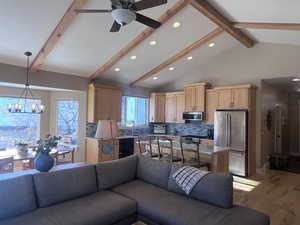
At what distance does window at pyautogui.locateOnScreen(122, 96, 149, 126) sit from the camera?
7383mm

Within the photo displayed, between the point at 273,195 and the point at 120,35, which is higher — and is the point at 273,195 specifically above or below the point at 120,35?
below

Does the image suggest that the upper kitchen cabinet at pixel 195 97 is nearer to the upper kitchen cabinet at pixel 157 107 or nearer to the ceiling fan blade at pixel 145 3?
the upper kitchen cabinet at pixel 157 107

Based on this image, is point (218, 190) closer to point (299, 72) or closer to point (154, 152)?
point (154, 152)

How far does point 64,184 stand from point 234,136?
4493 millimetres

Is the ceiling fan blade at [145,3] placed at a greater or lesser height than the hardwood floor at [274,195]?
greater

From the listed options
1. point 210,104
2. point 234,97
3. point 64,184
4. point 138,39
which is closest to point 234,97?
point 234,97

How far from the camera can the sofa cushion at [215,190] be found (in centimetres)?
248

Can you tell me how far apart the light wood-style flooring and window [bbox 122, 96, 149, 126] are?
3.85 meters

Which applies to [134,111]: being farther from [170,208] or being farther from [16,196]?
[16,196]

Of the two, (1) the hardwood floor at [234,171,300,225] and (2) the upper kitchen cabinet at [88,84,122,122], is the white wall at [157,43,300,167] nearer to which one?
(1) the hardwood floor at [234,171,300,225]

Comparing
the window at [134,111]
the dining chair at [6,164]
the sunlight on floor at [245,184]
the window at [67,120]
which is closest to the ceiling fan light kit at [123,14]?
the dining chair at [6,164]

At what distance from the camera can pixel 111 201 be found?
8.52 feet

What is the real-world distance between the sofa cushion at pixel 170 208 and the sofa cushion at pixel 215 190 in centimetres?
7

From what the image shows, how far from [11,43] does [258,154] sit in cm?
644
